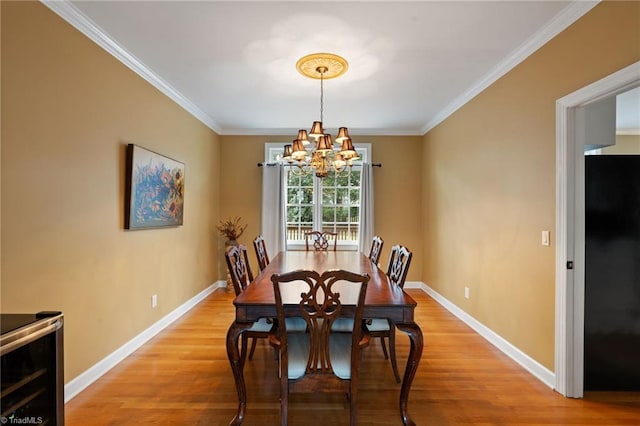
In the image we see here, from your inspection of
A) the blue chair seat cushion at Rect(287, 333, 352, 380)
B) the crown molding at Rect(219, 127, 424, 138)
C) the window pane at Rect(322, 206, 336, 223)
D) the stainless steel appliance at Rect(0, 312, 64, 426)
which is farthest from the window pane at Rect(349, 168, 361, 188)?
the stainless steel appliance at Rect(0, 312, 64, 426)

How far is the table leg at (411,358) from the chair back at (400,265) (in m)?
0.54

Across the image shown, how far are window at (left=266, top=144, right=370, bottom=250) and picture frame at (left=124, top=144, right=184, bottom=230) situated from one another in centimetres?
208

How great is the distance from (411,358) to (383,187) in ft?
12.9

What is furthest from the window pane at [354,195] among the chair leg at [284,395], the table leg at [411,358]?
the chair leg at [284,395]

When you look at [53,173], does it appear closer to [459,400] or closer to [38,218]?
[38,218]

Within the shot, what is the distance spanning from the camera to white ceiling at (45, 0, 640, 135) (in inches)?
89.4

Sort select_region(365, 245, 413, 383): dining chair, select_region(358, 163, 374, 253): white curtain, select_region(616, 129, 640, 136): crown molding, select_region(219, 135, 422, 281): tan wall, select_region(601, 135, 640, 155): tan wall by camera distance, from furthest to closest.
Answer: select_region(219, 135, 422, 281): tan wall, select_region(358, 163, 374, 253): white curtain, select_region(601, 135, 640, 155): tan wall, select_region(616, 129, 640, 136): crown molding, select_region(365, 245, 413, 383): dining chair

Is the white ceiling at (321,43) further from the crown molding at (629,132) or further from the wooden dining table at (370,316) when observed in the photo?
the crown molding at (629,132)

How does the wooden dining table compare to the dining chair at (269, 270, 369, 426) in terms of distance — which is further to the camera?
the wooden dining table

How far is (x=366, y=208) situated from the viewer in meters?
5.56

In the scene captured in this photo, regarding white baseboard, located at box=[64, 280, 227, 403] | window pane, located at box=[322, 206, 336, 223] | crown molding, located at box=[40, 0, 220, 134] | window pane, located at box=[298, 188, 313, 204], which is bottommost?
white baseboard, located at box=[64, 280, 227, 403]

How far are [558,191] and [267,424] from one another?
254 centimetres

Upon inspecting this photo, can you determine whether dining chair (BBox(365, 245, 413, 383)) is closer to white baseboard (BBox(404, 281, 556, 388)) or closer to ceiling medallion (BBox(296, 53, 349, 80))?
white baseboard (BBox(404, 281, 556, 388))

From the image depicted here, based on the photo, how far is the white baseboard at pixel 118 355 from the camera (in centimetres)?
235
